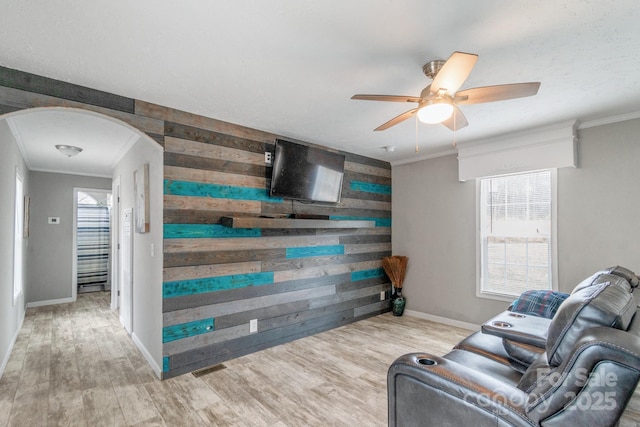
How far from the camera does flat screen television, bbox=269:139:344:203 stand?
3400 millimetres

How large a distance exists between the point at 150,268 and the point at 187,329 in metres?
0.71

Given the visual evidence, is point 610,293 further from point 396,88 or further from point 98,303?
point 98,303

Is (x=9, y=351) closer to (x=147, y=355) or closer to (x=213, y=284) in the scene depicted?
(x=147, y=355)

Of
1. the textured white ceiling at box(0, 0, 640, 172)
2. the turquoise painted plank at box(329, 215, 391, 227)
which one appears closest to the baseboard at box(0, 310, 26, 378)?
the textured white ceiling at box(0, 0, 640, 172)

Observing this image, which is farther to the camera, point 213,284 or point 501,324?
point 213,284

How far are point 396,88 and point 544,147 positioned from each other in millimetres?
2018

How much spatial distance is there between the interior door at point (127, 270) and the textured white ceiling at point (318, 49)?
6.44 feet

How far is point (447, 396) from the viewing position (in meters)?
1.29

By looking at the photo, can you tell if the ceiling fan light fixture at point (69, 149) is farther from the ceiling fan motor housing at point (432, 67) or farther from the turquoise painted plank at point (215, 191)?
the ceiling fan motor housing at point (432, 67)

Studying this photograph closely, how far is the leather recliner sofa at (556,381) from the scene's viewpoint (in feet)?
3.28

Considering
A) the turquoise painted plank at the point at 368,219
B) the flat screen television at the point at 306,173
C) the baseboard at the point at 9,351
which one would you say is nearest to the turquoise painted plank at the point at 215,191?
the flat screen television at the point at 306,173

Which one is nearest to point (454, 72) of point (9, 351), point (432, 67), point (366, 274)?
point (432, 67)

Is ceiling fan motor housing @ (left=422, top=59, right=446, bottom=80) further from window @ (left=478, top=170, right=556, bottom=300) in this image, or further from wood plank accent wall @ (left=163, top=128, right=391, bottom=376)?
window @ (left=478, top=170, right=556, bottom=300)

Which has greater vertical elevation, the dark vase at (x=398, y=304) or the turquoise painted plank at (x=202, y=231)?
the turquoise painted plank at (x=202, y=231)
